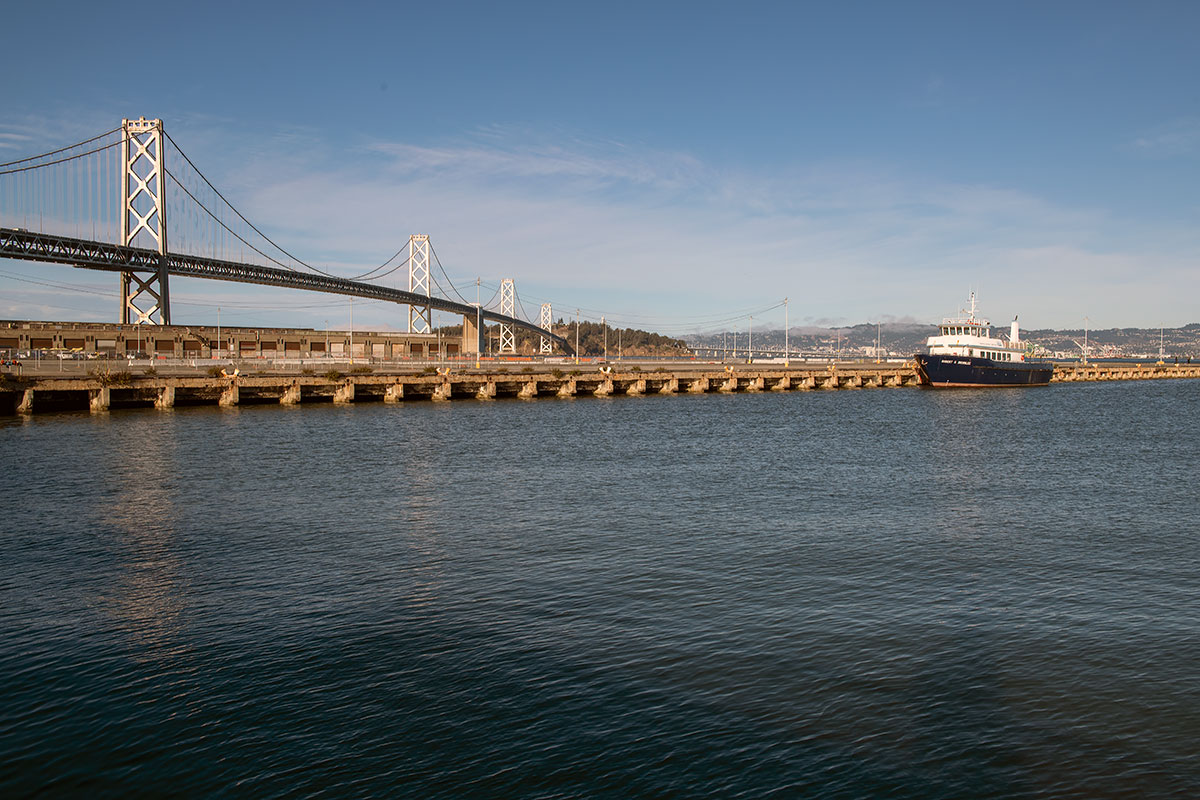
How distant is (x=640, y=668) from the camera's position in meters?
9.78

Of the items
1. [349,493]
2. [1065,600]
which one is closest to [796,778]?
[1065,600]

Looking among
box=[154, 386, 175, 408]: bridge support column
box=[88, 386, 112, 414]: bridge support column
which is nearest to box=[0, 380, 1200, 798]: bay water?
box=[88, 386, 112, 414]: bridge support column

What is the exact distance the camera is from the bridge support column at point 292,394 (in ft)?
159

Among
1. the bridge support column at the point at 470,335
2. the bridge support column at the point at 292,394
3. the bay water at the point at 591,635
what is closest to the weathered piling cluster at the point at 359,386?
the bridge support column at the point at 292,394

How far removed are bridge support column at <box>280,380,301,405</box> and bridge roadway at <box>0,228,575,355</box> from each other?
35.7 m

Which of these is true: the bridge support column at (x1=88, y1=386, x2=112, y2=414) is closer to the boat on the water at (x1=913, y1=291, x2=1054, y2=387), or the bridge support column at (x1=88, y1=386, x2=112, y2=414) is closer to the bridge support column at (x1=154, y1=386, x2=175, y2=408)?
the bridge support column at (x1=154, y1=386, x2=175, y2=408)

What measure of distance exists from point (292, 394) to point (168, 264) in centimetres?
4527

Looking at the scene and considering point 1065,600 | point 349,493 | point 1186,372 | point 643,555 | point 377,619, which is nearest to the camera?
point 377,619

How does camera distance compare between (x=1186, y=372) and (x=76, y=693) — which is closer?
(x=76, y=693)

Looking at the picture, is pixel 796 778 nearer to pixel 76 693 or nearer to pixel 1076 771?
pixel 1076 771

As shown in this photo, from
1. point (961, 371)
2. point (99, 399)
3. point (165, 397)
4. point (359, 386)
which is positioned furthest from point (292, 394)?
point (961, 371)

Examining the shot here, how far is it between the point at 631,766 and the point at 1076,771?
404cm

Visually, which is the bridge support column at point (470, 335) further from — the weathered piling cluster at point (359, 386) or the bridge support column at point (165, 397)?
the bridge support column at point (165, 397)

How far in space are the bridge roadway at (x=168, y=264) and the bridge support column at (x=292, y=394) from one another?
35672mm
